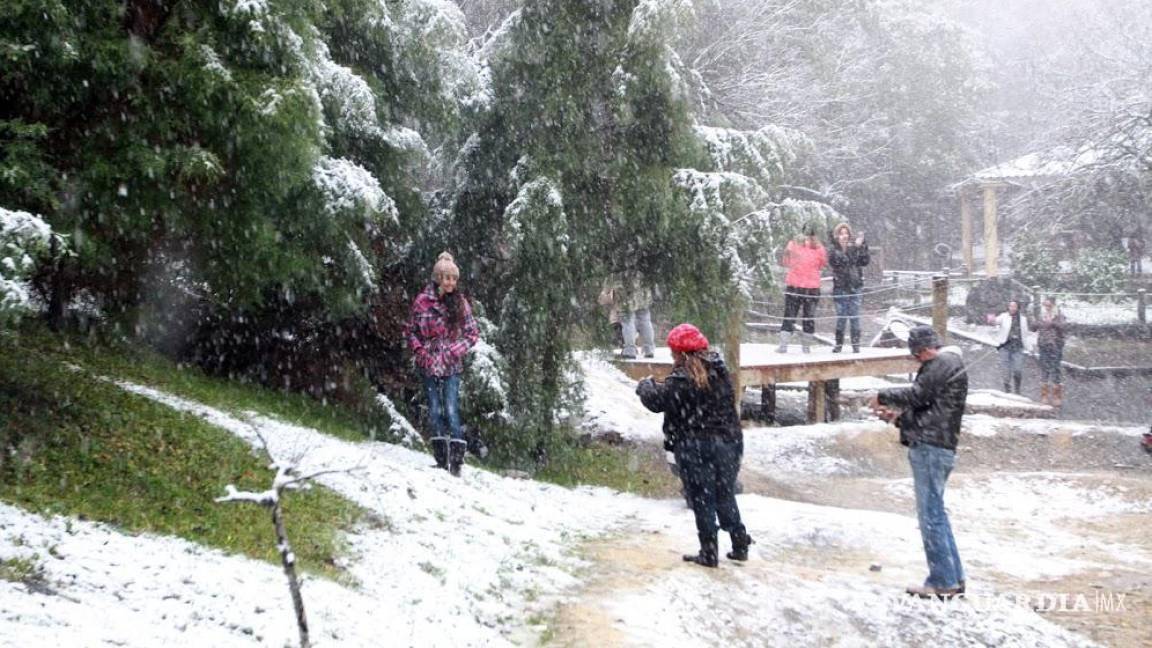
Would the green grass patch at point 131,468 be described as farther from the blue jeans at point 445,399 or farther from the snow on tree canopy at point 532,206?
the snow on tree canopy at point 532,206

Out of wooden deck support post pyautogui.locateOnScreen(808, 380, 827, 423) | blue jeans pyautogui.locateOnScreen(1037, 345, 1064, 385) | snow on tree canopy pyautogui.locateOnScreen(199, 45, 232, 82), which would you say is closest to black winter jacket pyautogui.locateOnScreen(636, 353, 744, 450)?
snow on tree canopy pyautogui.locateOnScreen(199, 45, 232, 82)

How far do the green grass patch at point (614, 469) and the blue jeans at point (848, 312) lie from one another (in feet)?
12.2

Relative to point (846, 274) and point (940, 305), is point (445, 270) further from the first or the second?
point (940, 305)

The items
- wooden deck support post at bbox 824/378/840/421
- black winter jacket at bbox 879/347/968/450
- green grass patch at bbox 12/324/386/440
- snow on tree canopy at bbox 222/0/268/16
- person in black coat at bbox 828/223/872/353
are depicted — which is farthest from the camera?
wooden deck support post at bbox 824/378/840/421

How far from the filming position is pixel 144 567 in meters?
5.23

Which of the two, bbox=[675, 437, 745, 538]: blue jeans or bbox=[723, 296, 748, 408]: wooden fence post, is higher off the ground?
bbox=[723, 296, 748, 408]: wooden fence post

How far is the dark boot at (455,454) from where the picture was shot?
9344mm

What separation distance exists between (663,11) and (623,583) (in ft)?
19.6

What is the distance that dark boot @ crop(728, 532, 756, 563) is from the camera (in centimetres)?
772

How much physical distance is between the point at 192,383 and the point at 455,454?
7.73 ft

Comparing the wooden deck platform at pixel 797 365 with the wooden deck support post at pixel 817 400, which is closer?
the wooden deck platform at pixel 797 365

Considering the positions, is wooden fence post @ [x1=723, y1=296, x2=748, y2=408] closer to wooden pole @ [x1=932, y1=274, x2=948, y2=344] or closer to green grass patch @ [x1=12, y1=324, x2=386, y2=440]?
wooden pole @ [x1=932, y1=274, x2=948, y2=344]

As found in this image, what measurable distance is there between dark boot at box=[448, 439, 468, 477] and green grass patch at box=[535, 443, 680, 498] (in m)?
2.06

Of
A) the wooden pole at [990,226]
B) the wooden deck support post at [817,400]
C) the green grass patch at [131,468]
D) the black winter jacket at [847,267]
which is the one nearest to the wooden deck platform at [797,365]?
the wooden deck support post at [817,400]
